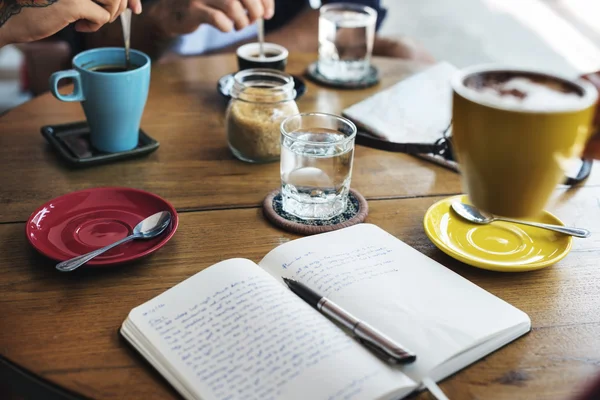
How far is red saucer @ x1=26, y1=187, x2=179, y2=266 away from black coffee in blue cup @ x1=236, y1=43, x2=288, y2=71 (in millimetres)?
458

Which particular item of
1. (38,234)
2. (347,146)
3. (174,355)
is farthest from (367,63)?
(174,355)

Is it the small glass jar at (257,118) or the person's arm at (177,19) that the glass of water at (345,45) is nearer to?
the person's arm at (177,19)

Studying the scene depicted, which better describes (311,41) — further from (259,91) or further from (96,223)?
(96,223)

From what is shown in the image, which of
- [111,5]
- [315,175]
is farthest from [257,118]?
[111,5]

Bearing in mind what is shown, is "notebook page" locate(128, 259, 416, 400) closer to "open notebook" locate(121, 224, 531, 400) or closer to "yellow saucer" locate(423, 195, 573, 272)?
"open notebook" locate(121, 224, 531, 400)

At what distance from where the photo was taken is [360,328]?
0.68 metres

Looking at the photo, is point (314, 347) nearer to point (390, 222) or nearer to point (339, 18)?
point (390, 222)

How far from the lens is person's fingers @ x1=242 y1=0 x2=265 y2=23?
4.38 ft

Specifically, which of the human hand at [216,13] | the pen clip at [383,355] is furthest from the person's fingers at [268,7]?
the pen clip at [383,355]

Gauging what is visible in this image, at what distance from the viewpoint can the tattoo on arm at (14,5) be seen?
990 millimetres

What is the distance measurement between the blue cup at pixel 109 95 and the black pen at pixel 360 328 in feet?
1.53

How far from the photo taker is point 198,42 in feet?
6.31

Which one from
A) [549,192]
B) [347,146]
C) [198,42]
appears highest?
[549,192]

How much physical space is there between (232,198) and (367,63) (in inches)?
23.9
